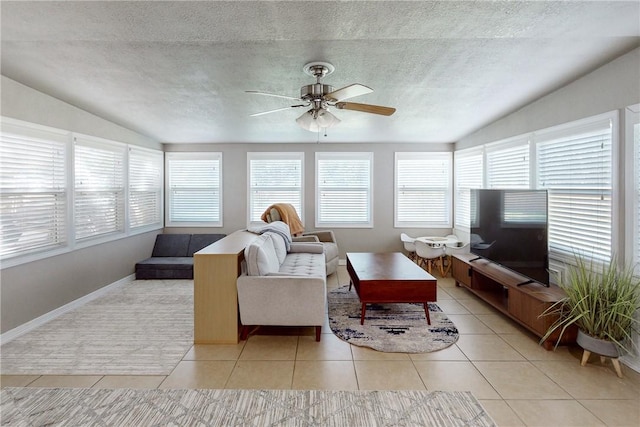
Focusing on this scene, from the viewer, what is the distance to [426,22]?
2.13 metres

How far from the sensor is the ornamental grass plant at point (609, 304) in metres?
2.36

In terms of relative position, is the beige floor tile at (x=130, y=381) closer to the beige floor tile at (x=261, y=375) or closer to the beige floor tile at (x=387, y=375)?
the beige floor tile at (x=261, y=375)

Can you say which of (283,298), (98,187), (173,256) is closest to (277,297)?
(283,298)

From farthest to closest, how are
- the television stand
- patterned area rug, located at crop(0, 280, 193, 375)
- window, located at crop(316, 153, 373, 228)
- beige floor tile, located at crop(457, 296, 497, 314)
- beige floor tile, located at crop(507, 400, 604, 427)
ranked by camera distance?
window, located at crop(316, 153, 373, 228) < beige floor tile, located at crop(457, 296, 497, 314) < the television stand < patterned area rug, located at crop(0, 280, 193, 375) < beige floor tile, located at crop(507, 400, 604, 427)

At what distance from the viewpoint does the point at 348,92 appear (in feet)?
8.23

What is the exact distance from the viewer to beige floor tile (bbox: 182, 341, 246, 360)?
2.74m

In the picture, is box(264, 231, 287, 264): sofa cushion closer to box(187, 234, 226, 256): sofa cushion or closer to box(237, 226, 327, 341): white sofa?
box(237, 226, 327, 341): white sofa

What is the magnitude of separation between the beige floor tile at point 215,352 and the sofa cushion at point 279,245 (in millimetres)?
1170

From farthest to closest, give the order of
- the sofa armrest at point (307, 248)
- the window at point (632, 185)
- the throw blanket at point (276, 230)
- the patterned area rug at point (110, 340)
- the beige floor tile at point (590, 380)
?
1. the sofa armrest at point (307, 248)
2. the throw blanket at point (276, 230)
3. the patterned area rug at point (110, 340)
4. the window at point (632, 185)
5. the beige floor tile at point (590, 380)

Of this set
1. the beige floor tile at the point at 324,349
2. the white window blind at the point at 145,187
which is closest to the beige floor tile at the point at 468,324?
the beige floor tile at the point at 324,349

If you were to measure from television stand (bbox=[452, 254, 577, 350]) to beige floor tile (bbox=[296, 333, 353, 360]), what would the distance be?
1718 mm

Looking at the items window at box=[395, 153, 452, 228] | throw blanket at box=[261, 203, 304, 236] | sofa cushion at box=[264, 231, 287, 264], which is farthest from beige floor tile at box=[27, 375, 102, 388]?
window at box=[395, 153, 452, 228]

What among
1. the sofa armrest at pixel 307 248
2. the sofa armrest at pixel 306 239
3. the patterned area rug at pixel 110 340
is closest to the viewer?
the patterned area rug at pixel 110 340

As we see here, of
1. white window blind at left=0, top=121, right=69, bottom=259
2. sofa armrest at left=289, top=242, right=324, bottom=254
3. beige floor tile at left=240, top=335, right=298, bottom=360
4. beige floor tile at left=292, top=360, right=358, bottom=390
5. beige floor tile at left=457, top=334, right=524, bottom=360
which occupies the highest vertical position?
white window blind at left=0, top=121, right=69, bottom=259
